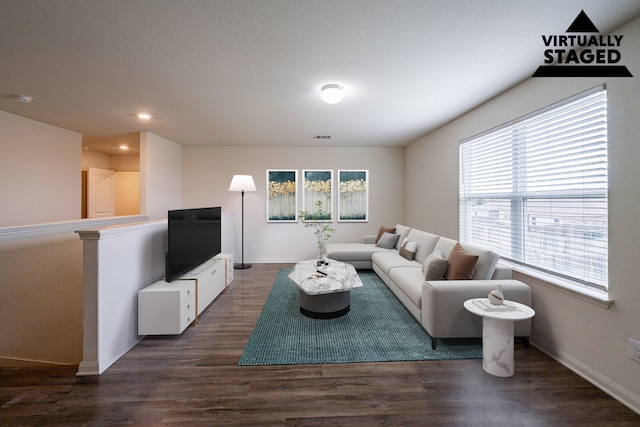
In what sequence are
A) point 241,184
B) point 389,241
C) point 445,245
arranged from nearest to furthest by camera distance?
point 445,245 < point 389,241 < point 241,184

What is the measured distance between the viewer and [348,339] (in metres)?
2.58

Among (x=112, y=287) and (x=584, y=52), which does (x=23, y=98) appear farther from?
(x=584, y=52)

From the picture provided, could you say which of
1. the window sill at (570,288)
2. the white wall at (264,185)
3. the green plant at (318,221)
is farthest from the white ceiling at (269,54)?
the green plant at (318,221)

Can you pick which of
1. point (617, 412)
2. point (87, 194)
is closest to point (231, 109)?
point (617, 412)

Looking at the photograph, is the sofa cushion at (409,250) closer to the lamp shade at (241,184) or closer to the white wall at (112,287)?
the lamp shade at (241,184)

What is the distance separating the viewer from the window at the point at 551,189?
205cm

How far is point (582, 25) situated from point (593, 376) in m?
2.57

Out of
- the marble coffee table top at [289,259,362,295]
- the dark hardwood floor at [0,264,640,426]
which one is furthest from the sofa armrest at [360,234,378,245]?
the dark hardwood floor at [0,264,640,426]

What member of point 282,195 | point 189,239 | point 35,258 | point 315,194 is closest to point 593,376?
point 189,239

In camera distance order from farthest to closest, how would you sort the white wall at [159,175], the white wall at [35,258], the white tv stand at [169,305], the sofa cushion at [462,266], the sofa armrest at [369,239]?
the sofa armrest at [369,239]
the white wall at [159,175]
the white wall at [35,258]
the sofa cushion at [462,266]
the white tv stand at [169,305]

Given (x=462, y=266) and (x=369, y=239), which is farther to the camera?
(x=369, y=239)

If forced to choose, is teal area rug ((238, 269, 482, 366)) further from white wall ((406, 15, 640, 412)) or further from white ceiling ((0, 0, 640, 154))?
white ceiling ((0, 0, 640, 154))

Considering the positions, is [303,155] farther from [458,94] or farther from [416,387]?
[416,387]

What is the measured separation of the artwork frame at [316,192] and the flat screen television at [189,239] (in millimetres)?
2295
